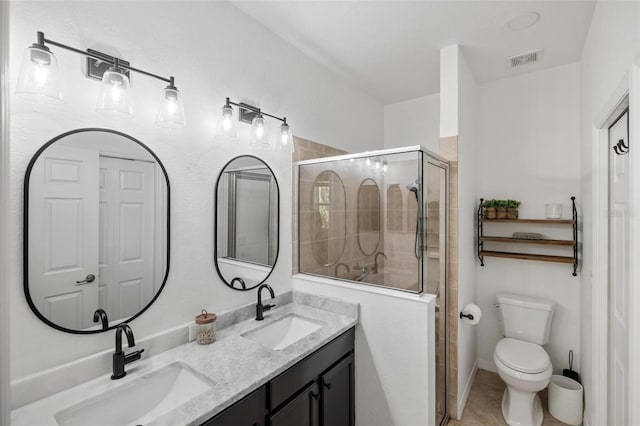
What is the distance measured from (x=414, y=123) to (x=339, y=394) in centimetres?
271

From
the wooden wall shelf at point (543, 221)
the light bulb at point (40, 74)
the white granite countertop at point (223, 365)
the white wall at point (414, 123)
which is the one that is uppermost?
the white wall at point (414, 123)

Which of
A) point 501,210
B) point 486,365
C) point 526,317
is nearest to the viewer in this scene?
point 526,317

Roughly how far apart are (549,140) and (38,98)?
3409 mm

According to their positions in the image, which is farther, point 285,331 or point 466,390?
point 466,390

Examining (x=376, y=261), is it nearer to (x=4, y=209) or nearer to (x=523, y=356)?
(x=523, y=356)

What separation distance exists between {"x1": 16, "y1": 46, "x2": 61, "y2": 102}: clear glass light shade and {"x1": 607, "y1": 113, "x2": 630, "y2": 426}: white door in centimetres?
239

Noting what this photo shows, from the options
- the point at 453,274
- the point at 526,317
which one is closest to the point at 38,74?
the point at 453,274

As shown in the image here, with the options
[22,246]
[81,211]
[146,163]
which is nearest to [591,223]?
[146,163]

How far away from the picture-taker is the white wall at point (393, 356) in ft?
5.73

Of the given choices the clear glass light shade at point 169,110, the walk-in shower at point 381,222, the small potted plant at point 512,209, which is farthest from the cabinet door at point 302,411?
the small potted plant at point 512,209

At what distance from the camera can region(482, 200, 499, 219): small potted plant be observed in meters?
2.67

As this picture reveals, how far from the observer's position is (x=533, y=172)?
2.69m

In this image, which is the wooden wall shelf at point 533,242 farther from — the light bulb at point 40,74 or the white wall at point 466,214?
the light bulb at point 40,74

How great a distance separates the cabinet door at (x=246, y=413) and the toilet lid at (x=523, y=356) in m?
1.82
